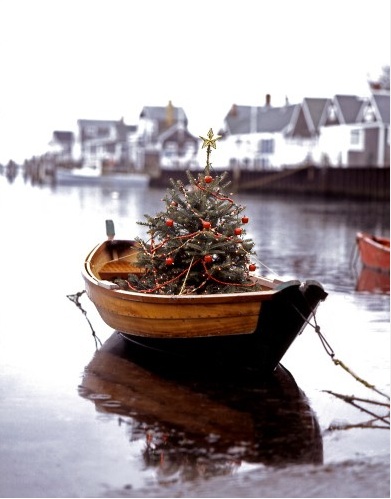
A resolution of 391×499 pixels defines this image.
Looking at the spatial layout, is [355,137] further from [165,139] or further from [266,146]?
[165,139]

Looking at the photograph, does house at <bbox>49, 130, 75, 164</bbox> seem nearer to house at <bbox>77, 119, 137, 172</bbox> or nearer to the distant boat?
house at <bbox>77, 119, 137, 172</bbox>

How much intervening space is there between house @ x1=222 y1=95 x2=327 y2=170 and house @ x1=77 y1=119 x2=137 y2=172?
14016 mm

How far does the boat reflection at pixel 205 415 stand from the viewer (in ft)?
21.9

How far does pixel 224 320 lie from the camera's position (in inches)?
338

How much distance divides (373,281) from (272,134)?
70.5 meters

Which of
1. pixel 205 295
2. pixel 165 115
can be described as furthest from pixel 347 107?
pixel 205 295

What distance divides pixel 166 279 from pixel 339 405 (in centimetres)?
Answer: 239

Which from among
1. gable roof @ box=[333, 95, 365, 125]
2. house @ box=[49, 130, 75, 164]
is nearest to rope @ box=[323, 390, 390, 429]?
gable roof @ box=[333, 95, 365, 125]

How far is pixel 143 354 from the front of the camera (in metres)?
10.1

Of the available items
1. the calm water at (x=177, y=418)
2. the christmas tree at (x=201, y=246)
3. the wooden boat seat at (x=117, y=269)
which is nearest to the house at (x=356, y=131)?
the wooden boat seat at (x=117, y=269)

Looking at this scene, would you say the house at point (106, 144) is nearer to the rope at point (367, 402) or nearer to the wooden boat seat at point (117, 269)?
the wooden boat seat at point (117, 269)

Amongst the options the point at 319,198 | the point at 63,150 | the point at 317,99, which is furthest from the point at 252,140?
the point at 63,150

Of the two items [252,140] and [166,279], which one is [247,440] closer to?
[166,279]

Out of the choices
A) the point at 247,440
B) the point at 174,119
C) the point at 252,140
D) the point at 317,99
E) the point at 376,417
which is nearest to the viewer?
the point at 247,440
